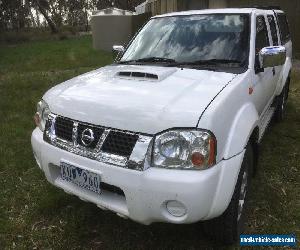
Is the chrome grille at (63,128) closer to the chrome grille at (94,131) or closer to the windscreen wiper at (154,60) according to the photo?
the chrome grille at (94,131)

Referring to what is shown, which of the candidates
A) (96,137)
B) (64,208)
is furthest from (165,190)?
(64,208)

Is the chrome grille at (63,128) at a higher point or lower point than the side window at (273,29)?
lower

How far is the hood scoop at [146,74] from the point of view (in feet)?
10.9

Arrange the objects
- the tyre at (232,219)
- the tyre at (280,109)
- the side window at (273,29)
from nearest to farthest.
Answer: the tyre at (232,219), the side window at (273,29), the tyre at (280,109)

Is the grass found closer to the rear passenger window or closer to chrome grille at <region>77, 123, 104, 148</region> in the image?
chrome grille at <region>77, 123, 104, 148</region>

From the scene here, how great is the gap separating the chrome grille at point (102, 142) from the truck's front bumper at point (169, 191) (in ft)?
0.20

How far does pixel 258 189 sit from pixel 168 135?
6.31 feet

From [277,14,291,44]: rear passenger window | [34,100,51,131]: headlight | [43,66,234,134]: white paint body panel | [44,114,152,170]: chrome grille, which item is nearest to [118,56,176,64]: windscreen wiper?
[43,66,234,134]: white paint body panel

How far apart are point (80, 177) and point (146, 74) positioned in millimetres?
1059

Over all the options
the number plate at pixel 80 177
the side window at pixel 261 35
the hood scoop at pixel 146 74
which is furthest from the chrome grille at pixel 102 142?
the side window at pixel 261 35

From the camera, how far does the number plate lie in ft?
9.32

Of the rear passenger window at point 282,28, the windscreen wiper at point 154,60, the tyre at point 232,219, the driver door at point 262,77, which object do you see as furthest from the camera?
the rear passenger window at point 282,28

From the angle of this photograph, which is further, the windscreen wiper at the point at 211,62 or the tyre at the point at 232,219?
the windscreen wiper at the point at 211,62

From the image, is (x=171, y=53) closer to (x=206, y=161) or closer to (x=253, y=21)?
(x=253, y=21)
